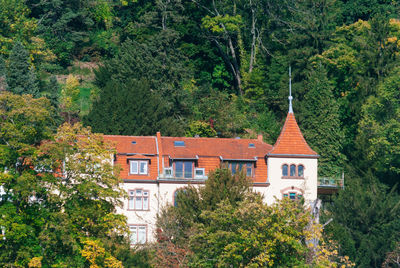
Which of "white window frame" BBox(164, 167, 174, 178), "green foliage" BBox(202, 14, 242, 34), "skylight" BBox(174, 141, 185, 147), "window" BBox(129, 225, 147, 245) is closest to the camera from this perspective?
"window" BBox(129, 225, 147, 245)

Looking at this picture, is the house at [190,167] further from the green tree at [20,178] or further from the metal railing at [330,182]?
the green tree at [20,178]

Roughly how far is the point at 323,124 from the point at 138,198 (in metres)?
18.8

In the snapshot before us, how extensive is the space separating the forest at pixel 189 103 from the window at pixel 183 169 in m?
5.09

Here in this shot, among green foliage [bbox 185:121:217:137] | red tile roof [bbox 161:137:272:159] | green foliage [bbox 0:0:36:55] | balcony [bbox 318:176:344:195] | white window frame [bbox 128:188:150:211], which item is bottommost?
white window frame [bbox 128:188:150:211]

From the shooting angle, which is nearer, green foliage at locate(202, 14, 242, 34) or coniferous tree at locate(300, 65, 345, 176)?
coniferous tree at locate(300, 65, 345, 176)

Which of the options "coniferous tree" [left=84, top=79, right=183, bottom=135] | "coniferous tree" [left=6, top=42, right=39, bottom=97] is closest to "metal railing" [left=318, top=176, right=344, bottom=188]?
"coniferous tree" [left=84, top=79, right=183, bottom=135]

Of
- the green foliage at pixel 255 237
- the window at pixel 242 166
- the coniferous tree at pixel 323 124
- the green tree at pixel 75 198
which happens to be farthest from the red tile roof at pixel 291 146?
the green tree at pixel 75 198

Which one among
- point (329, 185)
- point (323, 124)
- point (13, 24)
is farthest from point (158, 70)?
point (329, 185)

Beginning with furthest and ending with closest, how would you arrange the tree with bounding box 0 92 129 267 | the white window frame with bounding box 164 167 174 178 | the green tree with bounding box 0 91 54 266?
1. the white window frame with bounding box 164 167 174 178
2. the tree with bounding box 0 92 129 267
3. the green tree with bounding box 0 91 54 266

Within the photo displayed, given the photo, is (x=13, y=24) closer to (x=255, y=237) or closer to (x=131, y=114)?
(x=131, y=114)

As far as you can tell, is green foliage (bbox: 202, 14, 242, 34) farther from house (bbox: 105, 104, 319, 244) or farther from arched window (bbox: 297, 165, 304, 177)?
arched window (bbox: 297, 165, 304, 177)

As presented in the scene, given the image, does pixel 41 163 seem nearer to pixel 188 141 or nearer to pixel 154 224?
pixel 154 224

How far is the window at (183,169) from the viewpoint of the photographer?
217 feet

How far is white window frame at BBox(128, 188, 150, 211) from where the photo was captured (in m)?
65.4
